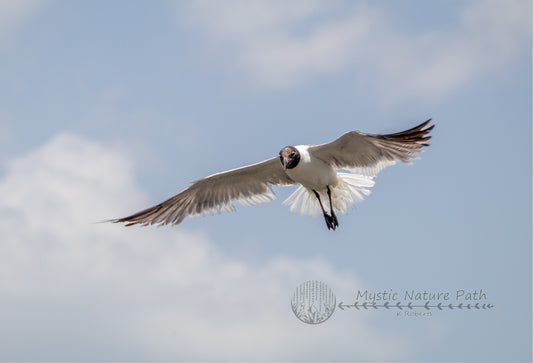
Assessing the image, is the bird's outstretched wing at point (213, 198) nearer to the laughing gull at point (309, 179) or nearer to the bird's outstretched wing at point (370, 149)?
the laughing gull at point (309, 179)

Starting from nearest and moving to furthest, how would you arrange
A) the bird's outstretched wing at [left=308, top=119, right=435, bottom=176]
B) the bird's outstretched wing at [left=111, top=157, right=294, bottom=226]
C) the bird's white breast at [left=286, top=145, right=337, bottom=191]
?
the bird's outstretched wing at [left=308, top=119, right=435, bottom=176] → the bird's white breast at [left=286, top=145, right=337, bottom=191] → the bird's outstretched wing at [left=111, top=157, right=294, bottom=226]

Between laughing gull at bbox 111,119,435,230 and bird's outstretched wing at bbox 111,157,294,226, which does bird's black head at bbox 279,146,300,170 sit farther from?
bird's outstretched wing at bbox 111,157,294,226

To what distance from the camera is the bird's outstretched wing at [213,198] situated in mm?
11250

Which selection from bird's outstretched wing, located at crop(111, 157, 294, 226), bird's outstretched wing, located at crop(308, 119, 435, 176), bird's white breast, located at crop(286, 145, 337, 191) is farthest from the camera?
bird's outstretched wing, located at crop(111, 157, 294, 226)

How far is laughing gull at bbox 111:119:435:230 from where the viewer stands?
31.8ft

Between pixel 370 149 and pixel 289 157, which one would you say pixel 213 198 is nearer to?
pixel 289 157

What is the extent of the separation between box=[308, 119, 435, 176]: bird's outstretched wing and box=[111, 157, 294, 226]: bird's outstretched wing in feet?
4.07

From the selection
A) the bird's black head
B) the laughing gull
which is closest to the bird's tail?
the laughing gull

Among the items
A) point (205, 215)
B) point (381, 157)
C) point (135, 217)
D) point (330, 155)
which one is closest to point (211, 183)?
point (205, 215)

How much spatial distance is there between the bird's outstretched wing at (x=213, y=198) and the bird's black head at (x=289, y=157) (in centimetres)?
119

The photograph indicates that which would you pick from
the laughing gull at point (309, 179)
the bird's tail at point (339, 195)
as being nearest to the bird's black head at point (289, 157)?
the laughing gull at point (309, 179)

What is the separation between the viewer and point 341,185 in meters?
10.9

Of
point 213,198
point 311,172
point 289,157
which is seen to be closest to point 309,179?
point 311,172

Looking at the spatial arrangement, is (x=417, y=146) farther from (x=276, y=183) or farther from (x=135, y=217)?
(x=135, y=217)
